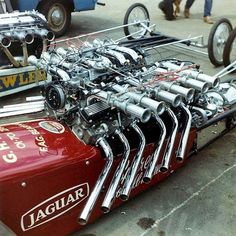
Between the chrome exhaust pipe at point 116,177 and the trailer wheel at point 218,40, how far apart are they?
3168 mm

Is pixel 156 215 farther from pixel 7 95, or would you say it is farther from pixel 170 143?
pixel 7 95

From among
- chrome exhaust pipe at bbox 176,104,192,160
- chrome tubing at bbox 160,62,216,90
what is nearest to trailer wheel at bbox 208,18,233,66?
chrome tubing at bbox 160,62,216,90

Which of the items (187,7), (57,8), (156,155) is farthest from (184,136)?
(187,7)

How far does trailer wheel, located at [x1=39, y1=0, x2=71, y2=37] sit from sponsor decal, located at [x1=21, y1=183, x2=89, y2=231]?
198 inches

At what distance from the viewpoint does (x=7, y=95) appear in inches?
191

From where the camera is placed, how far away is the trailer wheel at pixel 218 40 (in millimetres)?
5422

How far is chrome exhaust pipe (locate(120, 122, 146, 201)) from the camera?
2.37 meters

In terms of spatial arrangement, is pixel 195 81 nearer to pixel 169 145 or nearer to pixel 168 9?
pixel 169 145

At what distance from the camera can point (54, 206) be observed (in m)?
2.47

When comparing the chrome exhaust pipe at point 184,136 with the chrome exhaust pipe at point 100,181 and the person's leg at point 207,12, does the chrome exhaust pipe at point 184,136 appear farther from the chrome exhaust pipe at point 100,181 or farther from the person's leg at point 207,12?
the person's leg at point 207,12

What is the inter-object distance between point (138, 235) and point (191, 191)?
0.66m

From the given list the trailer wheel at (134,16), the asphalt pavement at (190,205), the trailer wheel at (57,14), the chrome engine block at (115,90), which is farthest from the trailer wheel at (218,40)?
the trailer wheel at (57,14)

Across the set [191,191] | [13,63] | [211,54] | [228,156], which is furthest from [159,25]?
[191,191]

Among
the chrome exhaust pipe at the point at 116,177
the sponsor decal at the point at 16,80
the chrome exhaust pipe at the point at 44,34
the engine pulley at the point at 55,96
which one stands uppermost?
the engine pulley at the point at 55,96
